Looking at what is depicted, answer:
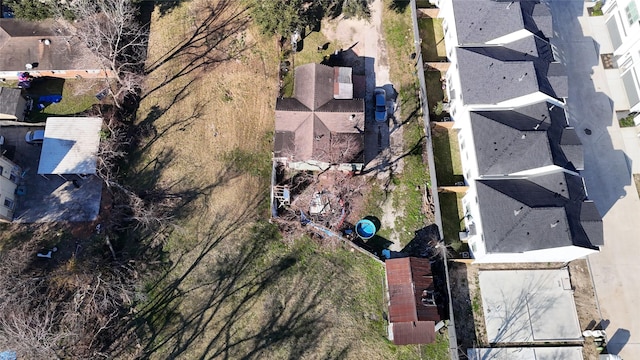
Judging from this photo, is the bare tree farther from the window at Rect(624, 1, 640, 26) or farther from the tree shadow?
the window at Rect(624, 1, 640, 26)

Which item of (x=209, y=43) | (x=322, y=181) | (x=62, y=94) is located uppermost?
(x=209, y=43)

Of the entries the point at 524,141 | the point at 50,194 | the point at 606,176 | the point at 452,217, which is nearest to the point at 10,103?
the point at 50,194

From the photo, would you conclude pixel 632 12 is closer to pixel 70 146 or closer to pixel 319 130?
pixel 319 130

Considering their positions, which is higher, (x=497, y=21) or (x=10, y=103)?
(x=497, y=21)

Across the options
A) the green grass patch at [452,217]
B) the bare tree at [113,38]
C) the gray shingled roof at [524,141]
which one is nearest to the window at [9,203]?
the bare tree at [113,38]

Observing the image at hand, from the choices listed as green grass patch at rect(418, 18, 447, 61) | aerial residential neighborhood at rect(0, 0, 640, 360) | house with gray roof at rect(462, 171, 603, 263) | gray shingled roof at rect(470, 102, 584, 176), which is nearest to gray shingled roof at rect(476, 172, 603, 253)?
house with gray roof at rect(462, 171, 603, 263)
